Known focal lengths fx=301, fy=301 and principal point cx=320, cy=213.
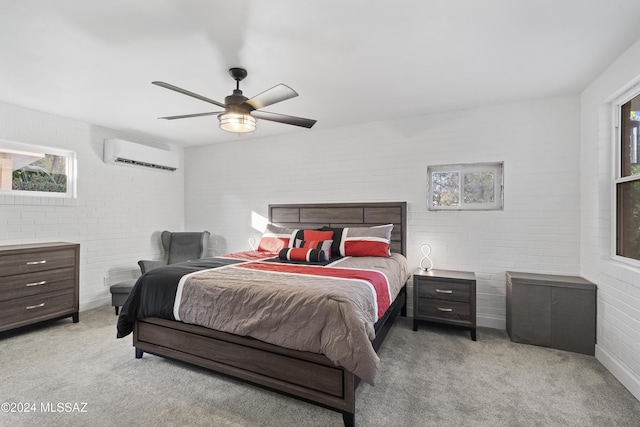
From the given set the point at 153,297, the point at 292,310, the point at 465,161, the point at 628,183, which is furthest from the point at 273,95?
the point at 628,183

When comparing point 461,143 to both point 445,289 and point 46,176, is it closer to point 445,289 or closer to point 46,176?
point 445,289

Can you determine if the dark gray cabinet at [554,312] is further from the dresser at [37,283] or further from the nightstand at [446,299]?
the dresser at [37,283]

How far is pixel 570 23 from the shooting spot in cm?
196

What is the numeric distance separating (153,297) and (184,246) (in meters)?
2.49

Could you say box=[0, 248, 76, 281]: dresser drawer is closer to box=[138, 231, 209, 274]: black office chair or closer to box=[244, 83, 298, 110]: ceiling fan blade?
box=[138, 231, 209, 274]: black office chair

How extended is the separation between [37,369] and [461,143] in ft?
15.1

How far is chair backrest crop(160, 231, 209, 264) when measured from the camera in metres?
4.73

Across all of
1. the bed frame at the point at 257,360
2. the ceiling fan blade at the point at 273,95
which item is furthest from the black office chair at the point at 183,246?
the ceiling fan blade at the point at 273,95

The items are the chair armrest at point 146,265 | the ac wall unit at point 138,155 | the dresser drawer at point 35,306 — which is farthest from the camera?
the ac wall unit at point 138,155

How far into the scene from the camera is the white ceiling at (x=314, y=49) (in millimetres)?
1836

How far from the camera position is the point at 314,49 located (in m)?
2.28

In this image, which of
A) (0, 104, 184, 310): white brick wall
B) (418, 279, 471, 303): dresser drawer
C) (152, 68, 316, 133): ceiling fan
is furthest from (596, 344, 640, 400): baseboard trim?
(0, 104, 184, 310): white brick wall

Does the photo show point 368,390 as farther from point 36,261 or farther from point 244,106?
point 36,261

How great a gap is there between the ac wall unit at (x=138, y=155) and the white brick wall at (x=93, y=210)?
153 mm
